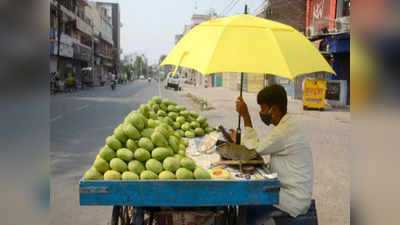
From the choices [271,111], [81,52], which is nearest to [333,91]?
[271,111]

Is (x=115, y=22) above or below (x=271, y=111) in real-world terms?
above

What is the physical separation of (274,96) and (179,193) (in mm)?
1104

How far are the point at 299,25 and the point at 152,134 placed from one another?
25.9 metres

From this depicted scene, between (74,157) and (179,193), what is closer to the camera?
(179,193)

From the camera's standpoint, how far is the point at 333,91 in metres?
16.4

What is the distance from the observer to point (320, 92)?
618 inches

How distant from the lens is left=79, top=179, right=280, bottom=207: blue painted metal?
87.5 inches

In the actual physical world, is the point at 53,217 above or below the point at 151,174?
below

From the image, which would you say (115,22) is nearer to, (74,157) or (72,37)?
(72,37)

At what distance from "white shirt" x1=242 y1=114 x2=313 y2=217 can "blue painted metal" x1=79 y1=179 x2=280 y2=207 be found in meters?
0.31

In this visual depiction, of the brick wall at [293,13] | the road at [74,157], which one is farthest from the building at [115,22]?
the road at [74,157]
